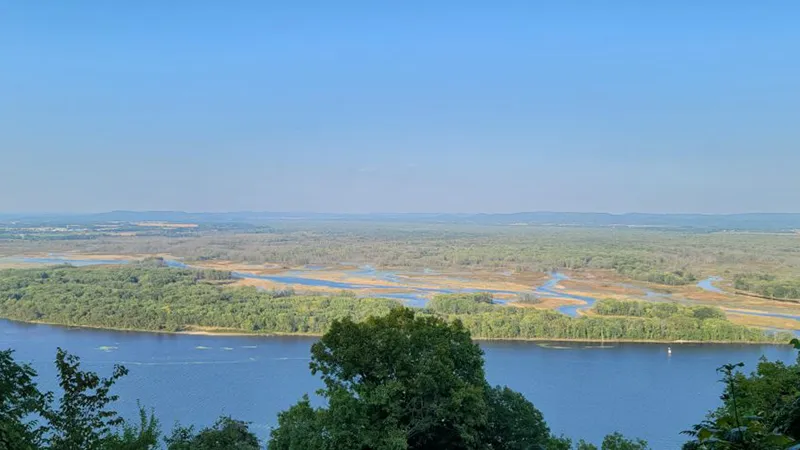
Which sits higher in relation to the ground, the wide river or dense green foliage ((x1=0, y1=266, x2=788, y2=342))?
dense green foliage ((x1=0, y1=266, x2=788, y2=342))

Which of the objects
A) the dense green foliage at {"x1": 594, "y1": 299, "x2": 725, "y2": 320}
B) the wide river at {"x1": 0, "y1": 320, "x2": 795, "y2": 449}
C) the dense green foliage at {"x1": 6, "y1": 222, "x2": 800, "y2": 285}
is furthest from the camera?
the dense green foliage at {"x1": 6, "y1": 222, "x2": 800, "y2": 285}

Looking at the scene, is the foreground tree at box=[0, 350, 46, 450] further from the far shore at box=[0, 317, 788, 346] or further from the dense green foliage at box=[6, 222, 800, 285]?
the dense green foliage at box=[6, 222, 800, 285]

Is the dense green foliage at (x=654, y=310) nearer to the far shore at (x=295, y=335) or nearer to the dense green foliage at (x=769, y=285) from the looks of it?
the far shore at (x=295, y=335)

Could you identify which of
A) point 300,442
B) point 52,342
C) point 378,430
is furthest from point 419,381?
point 52,342

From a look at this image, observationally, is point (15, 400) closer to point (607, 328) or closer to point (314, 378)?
point (314, 378)

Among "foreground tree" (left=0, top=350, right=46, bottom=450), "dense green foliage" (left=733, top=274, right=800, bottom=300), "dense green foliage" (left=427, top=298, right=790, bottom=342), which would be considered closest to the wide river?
"dense green foliage" (left=427, top=298, right=790, bottom=342)

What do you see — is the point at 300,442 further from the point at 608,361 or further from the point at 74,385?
the point at 608,361

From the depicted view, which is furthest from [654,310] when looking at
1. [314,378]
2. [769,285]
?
[314,378]
